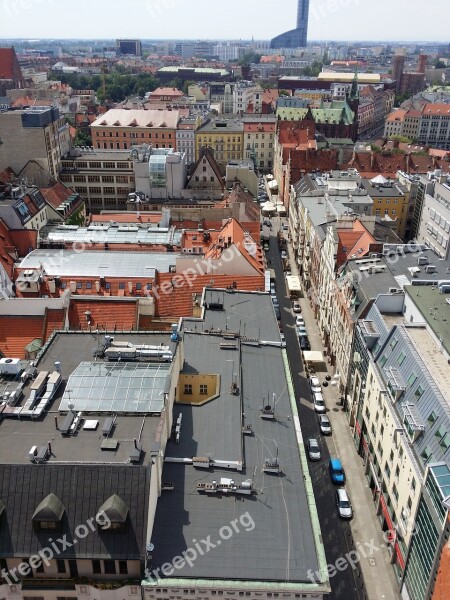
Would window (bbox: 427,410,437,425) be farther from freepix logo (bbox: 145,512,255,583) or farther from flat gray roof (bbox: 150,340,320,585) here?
freepix logo (bbox: 145,512,255,583)

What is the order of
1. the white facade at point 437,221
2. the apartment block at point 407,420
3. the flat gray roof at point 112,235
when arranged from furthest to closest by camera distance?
the white facade at point 437,221, the flat gray roof at point 112,235, the apartment block at point 407,420

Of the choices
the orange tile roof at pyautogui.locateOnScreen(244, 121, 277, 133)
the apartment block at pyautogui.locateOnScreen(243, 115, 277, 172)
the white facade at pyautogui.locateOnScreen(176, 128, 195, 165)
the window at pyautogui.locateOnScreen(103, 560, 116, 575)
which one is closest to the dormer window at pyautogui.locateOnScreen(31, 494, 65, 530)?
the window at pyautogui.locateOnScreen(103, 560, 116, 575)

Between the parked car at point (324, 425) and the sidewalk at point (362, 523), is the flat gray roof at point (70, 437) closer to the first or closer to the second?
the sidewalk at point (362, 523)

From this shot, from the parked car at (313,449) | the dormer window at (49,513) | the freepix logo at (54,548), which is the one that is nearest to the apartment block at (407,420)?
the parked car at (313,449)

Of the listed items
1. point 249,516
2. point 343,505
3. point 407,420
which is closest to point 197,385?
point 249,516

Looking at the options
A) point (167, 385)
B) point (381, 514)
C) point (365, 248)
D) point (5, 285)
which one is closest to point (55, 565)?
point (167, 385)

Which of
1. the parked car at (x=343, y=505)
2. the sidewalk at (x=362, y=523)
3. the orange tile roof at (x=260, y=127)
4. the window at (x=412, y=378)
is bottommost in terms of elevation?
the sidewalk at (x=362, y=523)

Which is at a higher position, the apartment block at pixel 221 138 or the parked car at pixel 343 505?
the apartment block at pixel 221 138
